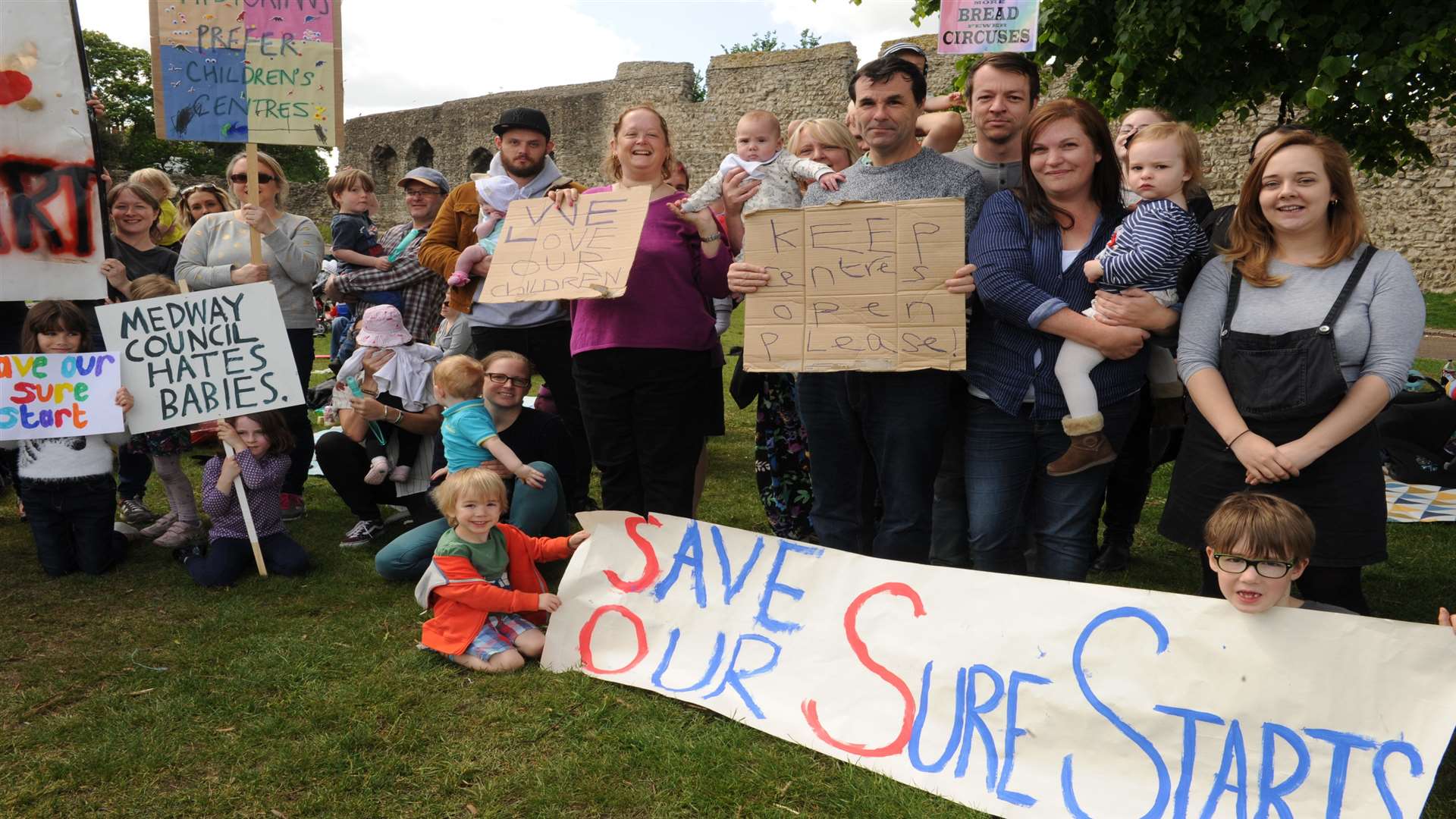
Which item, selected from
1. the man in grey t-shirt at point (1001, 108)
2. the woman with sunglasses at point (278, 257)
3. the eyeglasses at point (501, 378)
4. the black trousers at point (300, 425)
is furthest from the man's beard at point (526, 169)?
the man in grey t-shirt at point (1001, 108)

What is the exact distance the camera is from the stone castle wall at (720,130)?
52.8 ft

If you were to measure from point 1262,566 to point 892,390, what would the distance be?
1.12 meters

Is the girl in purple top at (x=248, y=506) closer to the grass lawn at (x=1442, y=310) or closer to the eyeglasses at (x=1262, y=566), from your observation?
the eyeglasses at (x=1262, y=566)

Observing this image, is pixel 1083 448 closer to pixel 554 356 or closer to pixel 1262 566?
pixel 1262 566

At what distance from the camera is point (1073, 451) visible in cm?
286

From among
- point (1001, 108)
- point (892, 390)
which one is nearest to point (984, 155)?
point (1001, 108)

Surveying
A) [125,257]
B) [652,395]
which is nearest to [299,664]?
[652,395]

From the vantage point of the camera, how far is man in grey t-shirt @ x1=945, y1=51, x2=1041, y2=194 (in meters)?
3.23

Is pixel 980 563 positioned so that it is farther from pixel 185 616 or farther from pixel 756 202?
pixel 185 616

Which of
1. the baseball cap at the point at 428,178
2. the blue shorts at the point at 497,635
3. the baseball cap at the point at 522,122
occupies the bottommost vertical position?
A: the blue shorts at the point at 497,635

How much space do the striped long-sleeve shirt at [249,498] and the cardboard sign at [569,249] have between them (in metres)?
1.58

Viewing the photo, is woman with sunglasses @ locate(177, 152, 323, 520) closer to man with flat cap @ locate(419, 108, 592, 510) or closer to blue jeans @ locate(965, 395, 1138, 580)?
man with flat cap @ locate(419, 108, 592, 510)

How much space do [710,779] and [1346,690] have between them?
1.54 meters

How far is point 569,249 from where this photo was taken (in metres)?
3.54
